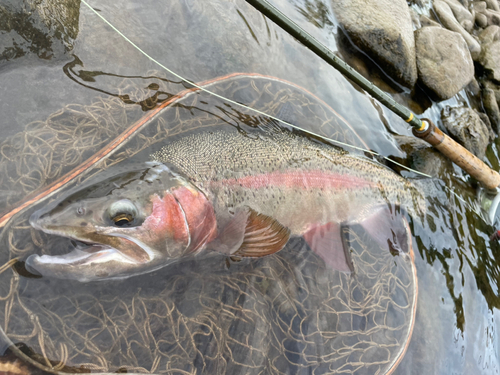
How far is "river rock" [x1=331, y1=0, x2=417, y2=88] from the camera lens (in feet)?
13.8

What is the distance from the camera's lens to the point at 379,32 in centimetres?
420

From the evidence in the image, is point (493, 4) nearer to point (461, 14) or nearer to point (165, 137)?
point (461, 14)

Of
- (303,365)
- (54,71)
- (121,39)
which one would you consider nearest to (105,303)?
(303,365)

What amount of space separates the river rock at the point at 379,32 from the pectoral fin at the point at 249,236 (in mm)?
3257

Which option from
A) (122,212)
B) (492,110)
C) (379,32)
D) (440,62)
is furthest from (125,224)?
(492,110)

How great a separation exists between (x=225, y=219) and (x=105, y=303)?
0.91 m

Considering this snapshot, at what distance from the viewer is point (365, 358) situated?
93.7 inches

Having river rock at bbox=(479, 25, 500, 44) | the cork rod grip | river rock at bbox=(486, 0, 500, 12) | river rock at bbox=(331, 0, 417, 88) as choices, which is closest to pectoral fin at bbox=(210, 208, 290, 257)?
the cork rod grip

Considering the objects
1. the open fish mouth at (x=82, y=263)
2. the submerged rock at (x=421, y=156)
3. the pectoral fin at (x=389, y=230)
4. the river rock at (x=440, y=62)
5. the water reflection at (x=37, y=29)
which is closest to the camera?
the open fish mouth at (x=82, y=263)

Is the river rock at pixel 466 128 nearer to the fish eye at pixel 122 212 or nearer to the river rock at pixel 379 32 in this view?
the river rock at pixel 379 32

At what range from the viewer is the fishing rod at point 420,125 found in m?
2.48

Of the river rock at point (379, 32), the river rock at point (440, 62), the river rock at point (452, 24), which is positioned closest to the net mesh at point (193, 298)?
the river rock at point (379, 32)

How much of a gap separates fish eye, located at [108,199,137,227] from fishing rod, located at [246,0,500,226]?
5.60 feet

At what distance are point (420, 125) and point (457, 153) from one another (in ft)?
2.13
